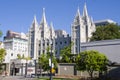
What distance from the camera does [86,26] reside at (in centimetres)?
15675

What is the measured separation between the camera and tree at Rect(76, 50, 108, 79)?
43531 millimetres

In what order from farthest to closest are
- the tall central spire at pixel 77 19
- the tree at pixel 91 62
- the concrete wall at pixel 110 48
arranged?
the tall central spire at pixel 77 19 → the concrete wall at pixel 110 48 → the tree at pixel 91 62

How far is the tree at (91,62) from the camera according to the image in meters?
43.5

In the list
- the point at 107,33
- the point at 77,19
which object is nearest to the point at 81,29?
the point at 77,19

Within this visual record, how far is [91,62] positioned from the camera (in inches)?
1713

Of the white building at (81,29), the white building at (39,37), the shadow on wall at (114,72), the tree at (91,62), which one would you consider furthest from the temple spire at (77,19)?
the tree at (91,62)

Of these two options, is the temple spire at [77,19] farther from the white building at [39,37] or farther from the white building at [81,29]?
the white building at [39,37]

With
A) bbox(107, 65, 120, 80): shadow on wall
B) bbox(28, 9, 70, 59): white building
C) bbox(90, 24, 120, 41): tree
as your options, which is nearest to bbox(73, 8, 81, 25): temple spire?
bbox(28, 9, 70, 59): white building

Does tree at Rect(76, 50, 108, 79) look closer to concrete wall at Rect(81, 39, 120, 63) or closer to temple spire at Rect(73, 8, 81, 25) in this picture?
concrete wall at Rect(81, 39, 120, 63)

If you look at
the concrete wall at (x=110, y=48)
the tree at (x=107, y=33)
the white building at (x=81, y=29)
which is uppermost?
the white building at (x=81, y=29)

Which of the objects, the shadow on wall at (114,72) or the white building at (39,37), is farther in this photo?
the white building at (39,37)

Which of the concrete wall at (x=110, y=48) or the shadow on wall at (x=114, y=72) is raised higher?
the concrete wall at (x=110, y=48)

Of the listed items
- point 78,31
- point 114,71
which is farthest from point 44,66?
point 78,31

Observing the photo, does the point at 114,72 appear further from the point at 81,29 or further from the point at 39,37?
the point at 39,37
